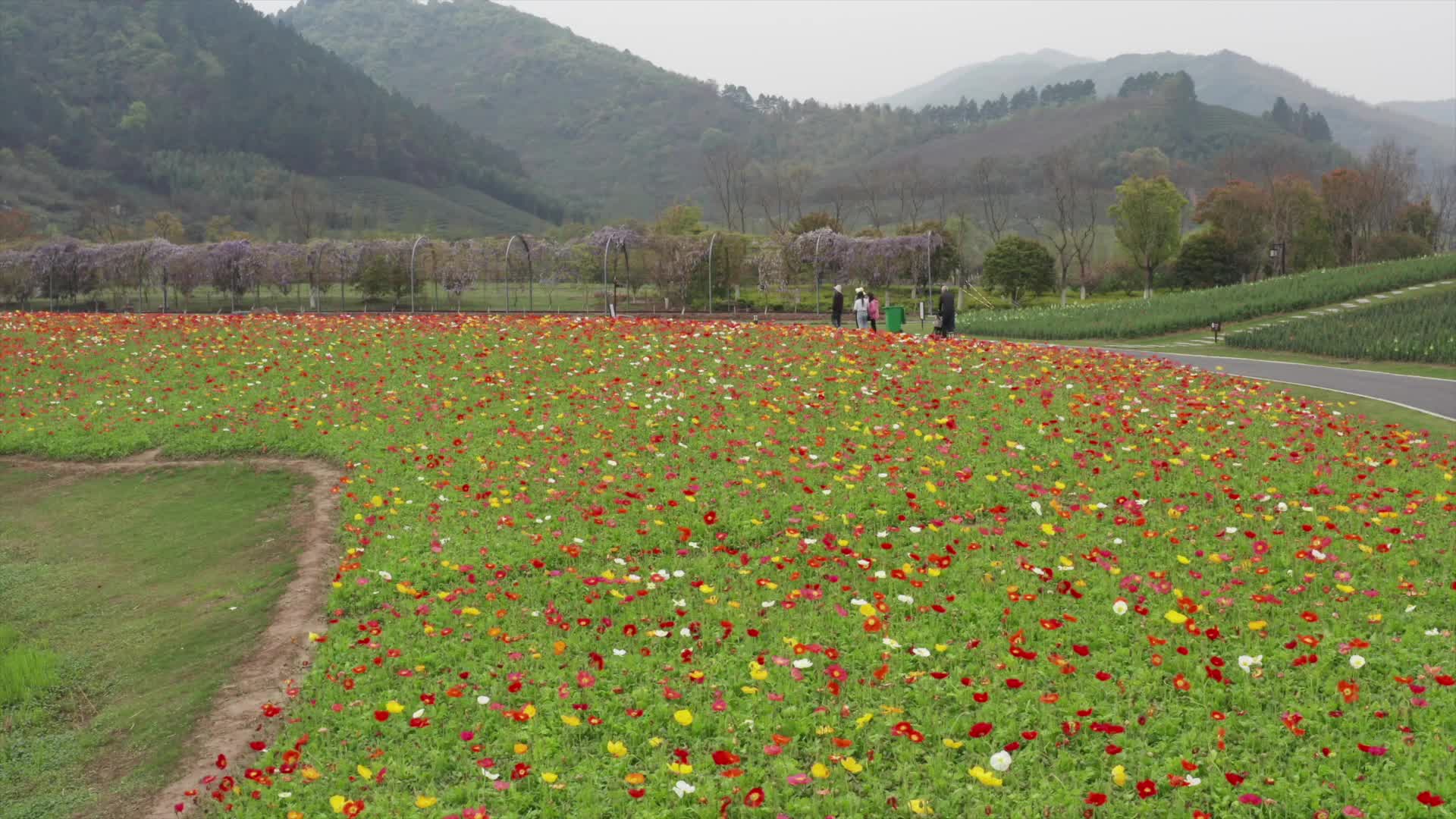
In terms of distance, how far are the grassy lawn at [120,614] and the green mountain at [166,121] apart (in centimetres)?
15898

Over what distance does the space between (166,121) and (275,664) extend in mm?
205080

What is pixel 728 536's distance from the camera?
34.9ft

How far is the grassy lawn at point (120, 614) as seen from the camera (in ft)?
24.7

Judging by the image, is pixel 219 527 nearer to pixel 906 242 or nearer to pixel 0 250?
pixel 906 242

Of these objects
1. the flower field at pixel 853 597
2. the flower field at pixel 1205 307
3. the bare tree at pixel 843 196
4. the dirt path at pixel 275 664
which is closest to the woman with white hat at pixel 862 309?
the flower field at pixel 853 597

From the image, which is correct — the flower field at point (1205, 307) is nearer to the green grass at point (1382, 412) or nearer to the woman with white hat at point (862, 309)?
the woman with white hat at point (862, 309)

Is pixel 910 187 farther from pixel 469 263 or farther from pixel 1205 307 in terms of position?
pixel 1205 307

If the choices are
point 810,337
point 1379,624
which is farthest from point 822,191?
point 1379,624

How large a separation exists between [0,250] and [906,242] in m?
59.4

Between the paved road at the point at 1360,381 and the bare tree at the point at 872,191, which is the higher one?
the bare tree at the point at 872,191

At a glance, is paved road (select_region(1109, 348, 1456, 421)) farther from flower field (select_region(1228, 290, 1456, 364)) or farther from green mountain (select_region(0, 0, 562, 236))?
green mountain (select_region(0, 0, 562, 236))

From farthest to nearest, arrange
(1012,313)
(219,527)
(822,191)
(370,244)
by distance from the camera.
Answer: (822,191)
(370,244)
(1012,313)
(219,527)

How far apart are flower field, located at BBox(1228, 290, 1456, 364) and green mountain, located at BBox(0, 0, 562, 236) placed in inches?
6078

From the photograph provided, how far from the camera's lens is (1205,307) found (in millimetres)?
39000
